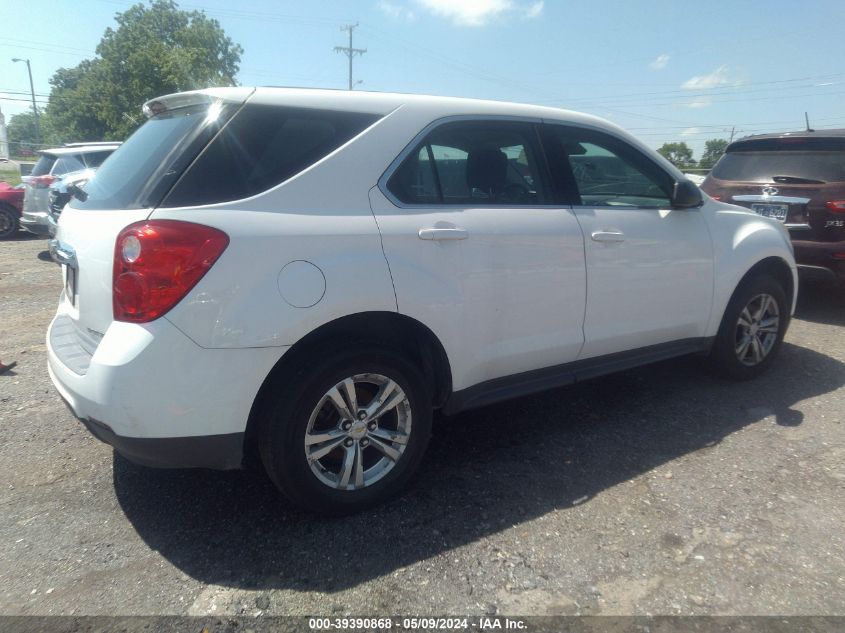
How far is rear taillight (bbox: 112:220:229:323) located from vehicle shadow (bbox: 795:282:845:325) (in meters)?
5.85

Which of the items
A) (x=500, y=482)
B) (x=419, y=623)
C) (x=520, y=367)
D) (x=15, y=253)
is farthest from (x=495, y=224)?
(x=15, y=253)

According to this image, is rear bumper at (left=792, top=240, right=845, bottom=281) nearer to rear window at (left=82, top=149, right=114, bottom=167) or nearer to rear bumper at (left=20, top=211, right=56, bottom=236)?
rear window at (left=82, top=149, right=114, bottom=167)

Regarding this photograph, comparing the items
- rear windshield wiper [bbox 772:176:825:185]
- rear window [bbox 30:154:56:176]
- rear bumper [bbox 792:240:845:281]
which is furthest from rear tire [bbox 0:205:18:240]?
rear bumper [bbox 792:240:845:281]

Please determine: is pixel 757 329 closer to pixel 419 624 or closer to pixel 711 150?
pixel 419 624

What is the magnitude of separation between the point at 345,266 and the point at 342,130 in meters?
0.64

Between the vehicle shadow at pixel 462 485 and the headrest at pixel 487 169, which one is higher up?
the headrest at pixel 487 169

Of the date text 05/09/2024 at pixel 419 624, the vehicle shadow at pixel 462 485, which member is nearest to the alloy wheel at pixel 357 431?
the vehicle shadow at pixel 462 485

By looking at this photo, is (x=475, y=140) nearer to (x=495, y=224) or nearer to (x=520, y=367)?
(x=495, y=224)

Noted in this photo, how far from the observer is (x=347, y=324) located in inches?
102

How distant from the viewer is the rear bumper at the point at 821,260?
5.74 metres

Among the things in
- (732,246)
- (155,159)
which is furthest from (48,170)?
(732,246)

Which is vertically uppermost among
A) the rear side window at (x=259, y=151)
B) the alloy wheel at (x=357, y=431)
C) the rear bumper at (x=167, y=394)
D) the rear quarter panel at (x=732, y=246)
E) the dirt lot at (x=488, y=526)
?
the rear side window at (x=259, y=151)

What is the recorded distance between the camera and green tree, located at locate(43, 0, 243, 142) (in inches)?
1854

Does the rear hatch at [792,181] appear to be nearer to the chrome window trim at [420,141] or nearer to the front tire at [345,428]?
the chrome window trim at [420,141]
